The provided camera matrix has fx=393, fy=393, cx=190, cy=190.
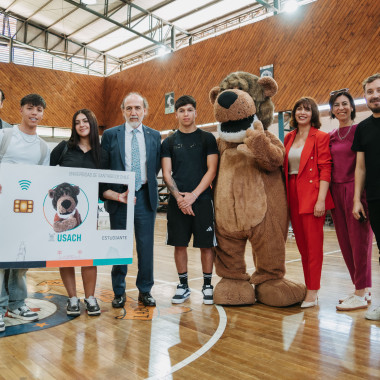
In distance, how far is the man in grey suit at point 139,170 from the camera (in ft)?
9.71

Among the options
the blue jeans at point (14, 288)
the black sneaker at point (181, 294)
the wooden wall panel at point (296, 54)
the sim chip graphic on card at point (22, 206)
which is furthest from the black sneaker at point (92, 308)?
the wooden wall panel at point (296, 54)

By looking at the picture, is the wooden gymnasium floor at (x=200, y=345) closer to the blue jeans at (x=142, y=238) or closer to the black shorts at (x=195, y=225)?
the blue jeans at (x=142, y=238)

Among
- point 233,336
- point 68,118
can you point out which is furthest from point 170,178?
point 68,118

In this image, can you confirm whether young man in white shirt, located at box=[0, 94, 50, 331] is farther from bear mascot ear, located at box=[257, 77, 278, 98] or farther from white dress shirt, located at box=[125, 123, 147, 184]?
bear mascot ear, located at box=[257, 77, 278, 98]

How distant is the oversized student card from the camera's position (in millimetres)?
2410

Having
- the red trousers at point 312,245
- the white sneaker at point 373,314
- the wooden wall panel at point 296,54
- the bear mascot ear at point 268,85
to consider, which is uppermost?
the wooden wall panel at point 296,54

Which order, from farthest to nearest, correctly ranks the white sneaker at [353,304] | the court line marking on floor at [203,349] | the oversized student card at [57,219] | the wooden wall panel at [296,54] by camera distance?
the wooden wall panel at [296,54] → the white sneaker at [353,304] → the oversized student card at [57,219] → the court line marking on floor at [203,349]

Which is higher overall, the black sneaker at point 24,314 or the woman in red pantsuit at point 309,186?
the woman in red pantsuit at point 309,186

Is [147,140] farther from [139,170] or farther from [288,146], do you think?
[288,146]

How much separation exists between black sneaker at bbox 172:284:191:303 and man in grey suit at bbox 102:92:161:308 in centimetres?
21

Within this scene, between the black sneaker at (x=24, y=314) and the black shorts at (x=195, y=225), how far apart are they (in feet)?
3.57

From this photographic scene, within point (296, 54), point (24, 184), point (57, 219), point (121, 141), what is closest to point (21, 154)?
point (24, 184)

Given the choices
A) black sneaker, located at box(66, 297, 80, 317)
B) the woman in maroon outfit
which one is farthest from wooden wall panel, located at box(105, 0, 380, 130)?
black sneaker, located at box(66, 297, 80, 317)

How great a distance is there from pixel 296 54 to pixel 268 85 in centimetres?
693
